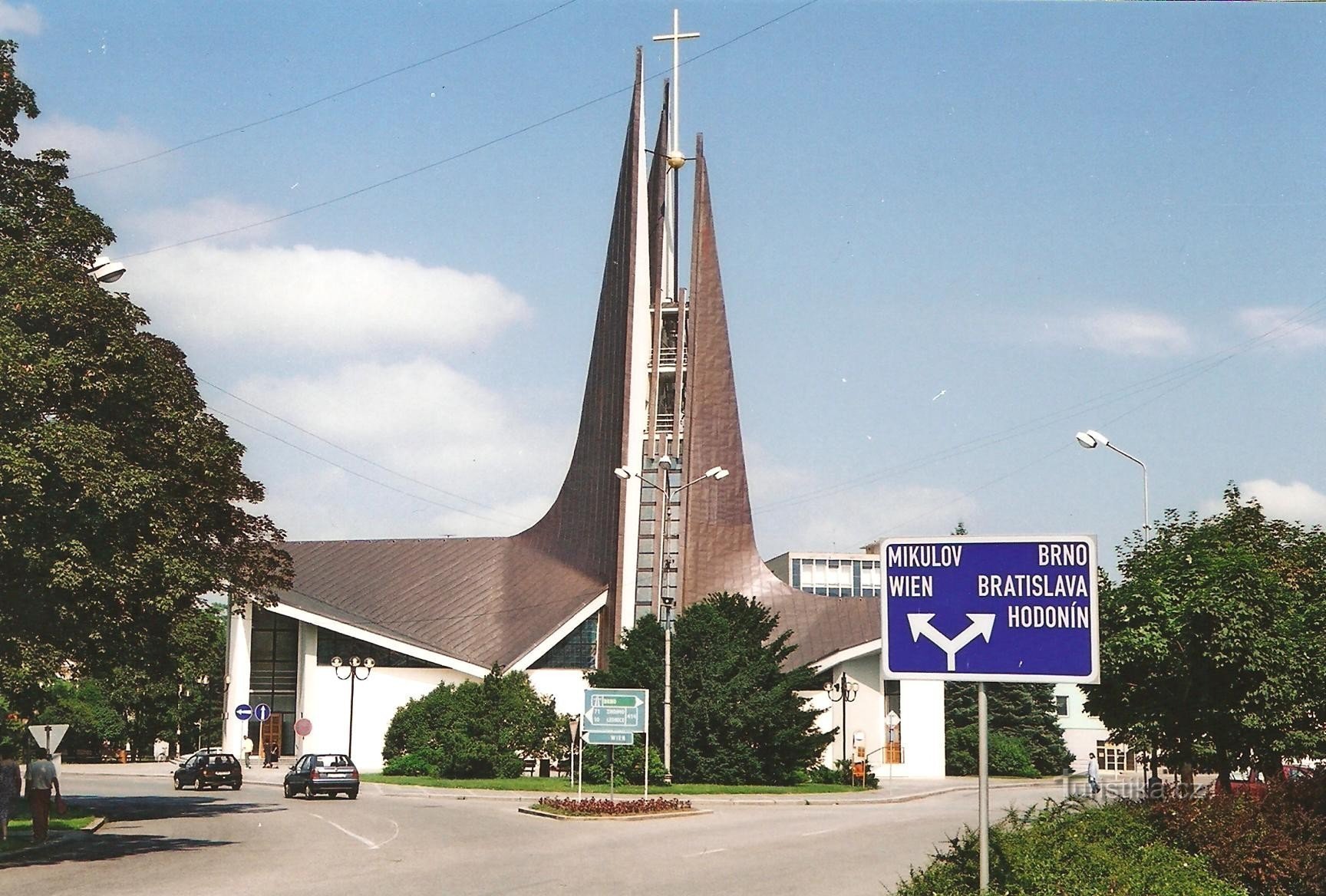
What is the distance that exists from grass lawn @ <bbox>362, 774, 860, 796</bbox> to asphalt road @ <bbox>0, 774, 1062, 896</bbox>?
13.7ft

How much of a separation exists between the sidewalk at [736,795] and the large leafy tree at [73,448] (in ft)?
50.2

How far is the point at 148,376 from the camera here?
792 inches

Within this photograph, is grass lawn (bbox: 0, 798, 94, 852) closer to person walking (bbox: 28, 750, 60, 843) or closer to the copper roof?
person walking (bbox: 28, 750, 60, 843)

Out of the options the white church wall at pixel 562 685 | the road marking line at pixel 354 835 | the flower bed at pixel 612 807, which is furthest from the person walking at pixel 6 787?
the white church wall at pixel 562 685

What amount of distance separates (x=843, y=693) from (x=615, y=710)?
18.5 meters

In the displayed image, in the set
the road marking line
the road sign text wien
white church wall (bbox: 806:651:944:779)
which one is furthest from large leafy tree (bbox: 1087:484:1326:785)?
white church wall (bbox: 806:651:944:779)

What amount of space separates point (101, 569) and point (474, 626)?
123 ft

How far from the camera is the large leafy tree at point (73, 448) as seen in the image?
17906 millimetres

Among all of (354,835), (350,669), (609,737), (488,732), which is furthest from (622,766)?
(354,835)

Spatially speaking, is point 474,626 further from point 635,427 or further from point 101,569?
point 101,569

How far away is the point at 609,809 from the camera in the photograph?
27.1m

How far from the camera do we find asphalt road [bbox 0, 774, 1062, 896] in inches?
603

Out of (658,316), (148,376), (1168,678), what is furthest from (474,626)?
(1168,678)

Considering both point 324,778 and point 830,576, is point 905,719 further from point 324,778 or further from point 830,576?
point 830,576
